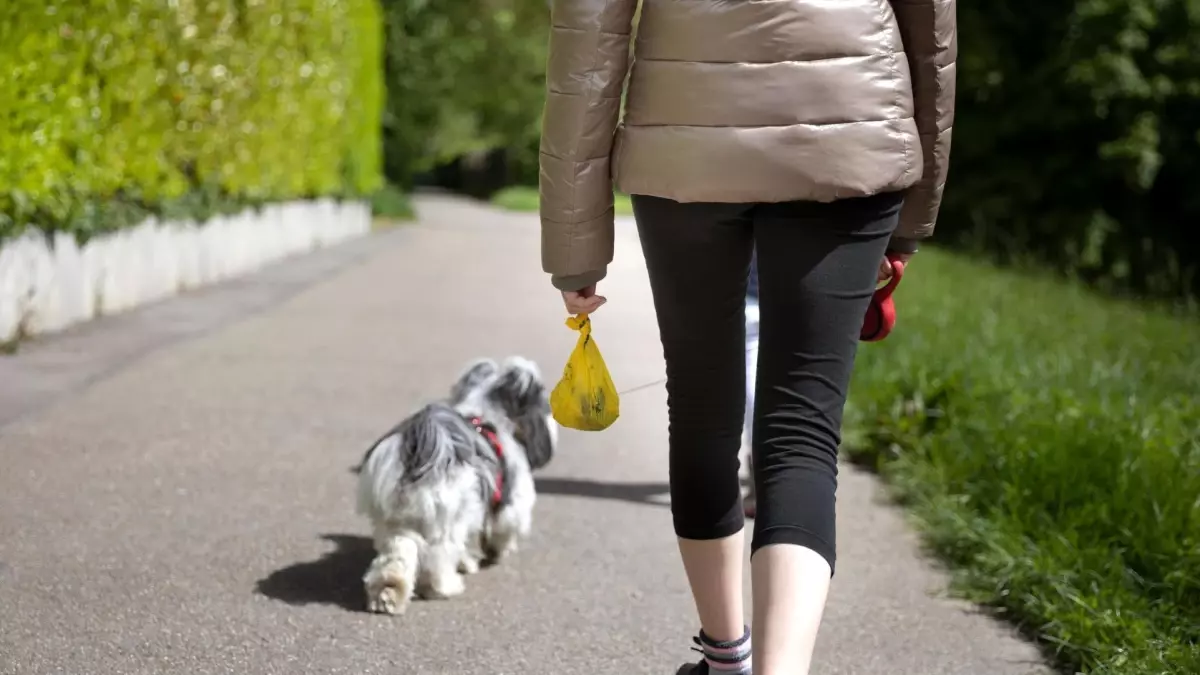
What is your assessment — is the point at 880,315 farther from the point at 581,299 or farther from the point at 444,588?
the point at 444,588

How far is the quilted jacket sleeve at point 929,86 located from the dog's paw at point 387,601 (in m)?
1.72

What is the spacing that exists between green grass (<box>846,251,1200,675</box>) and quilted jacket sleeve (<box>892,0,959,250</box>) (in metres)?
1.31

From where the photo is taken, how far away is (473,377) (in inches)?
188

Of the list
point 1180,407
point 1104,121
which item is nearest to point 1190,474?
point 1180,407

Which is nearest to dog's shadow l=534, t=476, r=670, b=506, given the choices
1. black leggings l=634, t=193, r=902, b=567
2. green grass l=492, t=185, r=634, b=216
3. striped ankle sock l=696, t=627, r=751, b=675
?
striped ankle sock l=696, t=627, r=751, b=675

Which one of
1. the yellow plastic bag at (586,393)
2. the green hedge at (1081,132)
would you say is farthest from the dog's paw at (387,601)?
the green hedge at (1081,132)

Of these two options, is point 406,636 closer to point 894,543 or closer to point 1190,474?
point 894,543

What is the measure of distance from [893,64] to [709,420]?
79 centimetres

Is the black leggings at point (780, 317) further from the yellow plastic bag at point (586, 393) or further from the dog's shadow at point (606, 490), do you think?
the dog's shadow at point (606, 490)

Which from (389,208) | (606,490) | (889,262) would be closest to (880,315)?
(889,262)

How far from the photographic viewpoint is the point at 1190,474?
4816 mm

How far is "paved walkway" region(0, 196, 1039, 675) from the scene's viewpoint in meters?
3.70

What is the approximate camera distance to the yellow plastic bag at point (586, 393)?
3254 mm

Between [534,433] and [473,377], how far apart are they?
0.28 m
